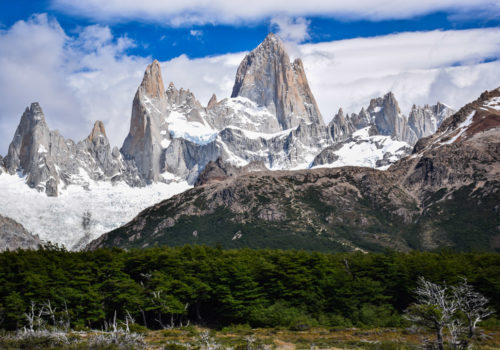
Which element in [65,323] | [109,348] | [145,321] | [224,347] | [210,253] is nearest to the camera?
[109,348]

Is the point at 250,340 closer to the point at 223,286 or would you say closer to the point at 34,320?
the point at 223,286

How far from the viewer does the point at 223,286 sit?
10406 cm

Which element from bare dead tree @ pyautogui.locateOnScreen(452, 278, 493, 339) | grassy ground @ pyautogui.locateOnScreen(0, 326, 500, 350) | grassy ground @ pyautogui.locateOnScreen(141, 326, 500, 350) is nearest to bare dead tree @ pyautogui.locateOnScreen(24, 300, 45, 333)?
grassy ground @ pyautogui.locateOnScreen(0, 326, 500, 350)

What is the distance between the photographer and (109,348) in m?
57.4

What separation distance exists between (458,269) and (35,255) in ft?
259

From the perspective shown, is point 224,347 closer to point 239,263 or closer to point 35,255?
point 239,263

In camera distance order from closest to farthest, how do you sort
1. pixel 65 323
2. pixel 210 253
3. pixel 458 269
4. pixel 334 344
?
pixel 334 344, pixel 65 323, pixel 458 269, pixel 210 253

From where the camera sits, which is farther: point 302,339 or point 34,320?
point 34,320

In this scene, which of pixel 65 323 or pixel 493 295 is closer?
pixel 65 323

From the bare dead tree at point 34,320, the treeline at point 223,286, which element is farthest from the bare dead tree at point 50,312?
the treeline at point 223,286

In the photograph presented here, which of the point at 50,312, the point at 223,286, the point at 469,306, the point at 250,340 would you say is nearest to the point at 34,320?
the point at 50,312

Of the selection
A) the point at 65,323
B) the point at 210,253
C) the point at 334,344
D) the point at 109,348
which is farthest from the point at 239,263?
the point at 109,348

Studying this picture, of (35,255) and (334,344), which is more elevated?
(35,255)

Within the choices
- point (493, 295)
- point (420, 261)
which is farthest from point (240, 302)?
point (493, 295)
